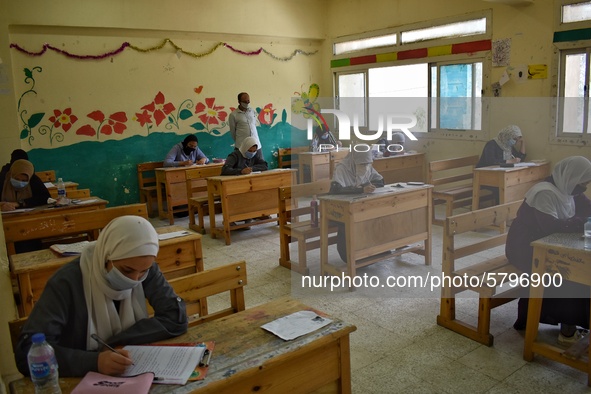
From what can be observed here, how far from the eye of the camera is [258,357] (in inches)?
61.0

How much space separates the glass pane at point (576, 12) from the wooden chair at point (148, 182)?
546cm

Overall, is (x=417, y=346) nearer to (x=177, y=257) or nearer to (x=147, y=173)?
(x=177, y=257)

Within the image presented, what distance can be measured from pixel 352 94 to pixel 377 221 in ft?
Answer: 15.4

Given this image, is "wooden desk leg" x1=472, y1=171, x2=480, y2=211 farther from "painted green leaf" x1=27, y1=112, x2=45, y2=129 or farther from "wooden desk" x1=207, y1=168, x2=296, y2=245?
"painted green leaf" x1=27, y1=112, x2=45, y2=129

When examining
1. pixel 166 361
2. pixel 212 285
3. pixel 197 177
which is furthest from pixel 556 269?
pixel 197 177

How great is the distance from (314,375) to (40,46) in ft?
20.5

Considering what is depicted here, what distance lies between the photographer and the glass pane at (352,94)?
24.9ft

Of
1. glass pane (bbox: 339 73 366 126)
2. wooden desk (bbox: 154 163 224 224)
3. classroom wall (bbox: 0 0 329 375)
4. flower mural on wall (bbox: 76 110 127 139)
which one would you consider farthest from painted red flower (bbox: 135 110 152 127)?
glass pane (bbox: 339 73 366 126)

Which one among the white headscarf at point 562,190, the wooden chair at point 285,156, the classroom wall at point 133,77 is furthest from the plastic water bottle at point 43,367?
the wooden chair at point 285,156

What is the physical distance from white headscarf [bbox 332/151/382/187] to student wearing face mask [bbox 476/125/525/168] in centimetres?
174

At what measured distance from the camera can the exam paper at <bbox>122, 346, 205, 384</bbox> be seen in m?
1.45

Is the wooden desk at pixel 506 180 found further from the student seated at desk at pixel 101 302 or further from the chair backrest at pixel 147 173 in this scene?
the chair backrest at pixel 147 173

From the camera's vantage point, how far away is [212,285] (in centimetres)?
210

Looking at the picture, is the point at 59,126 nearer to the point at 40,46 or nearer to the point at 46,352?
the point at 40,46
